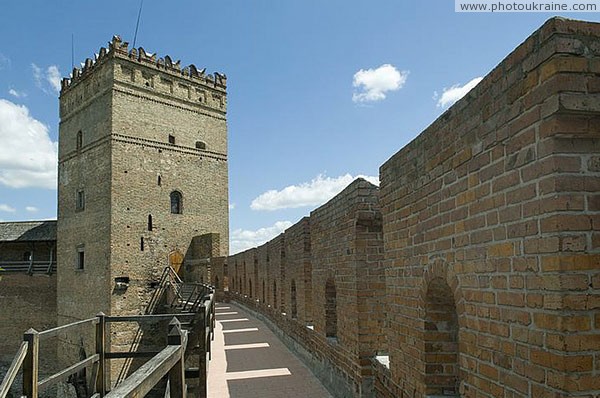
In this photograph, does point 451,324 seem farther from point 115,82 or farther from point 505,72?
point 115,82

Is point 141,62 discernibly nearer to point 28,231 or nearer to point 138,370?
point 28,231

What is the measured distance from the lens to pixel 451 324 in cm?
383

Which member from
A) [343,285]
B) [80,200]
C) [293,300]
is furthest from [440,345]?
[80,200]

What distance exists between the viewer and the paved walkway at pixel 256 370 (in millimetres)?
7348

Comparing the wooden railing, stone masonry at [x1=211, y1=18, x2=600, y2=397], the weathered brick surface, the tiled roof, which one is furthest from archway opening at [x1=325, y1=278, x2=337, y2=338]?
the tiled roof

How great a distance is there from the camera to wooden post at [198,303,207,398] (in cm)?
613

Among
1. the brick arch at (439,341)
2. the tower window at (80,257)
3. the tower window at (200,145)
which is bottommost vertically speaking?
the brick arch at (439,341)

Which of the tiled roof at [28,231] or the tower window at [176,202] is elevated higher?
the tower window at [176,202]

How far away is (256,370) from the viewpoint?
345 inches

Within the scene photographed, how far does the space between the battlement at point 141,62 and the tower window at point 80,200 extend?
20.6ft

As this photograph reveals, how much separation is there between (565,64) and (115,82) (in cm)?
2585

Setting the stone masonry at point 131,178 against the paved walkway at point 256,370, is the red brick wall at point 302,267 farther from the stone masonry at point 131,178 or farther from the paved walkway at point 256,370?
the stone masonry at point 131,178

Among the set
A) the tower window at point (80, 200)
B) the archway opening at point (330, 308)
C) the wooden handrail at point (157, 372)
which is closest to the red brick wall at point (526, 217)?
the wooden handrail at point (157, 372)

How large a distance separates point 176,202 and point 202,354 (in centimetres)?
2186
